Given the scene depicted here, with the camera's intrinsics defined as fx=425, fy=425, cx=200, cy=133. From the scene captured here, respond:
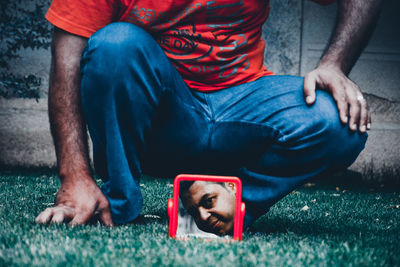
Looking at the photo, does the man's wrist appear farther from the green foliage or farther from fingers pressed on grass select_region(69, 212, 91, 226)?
the green foliage

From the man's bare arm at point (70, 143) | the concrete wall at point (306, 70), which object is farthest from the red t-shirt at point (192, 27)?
the concrete wall at point (306, 70)

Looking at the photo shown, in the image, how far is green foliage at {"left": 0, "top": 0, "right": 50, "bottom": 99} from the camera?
457 centimetres

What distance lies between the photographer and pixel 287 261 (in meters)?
1.22

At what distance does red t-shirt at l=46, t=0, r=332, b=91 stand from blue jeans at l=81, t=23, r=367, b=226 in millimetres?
105

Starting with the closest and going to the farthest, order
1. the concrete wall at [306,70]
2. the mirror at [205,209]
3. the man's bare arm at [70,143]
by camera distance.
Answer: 1. the mirror at [205,209]
2. the man's bare arm at [70,143]
3. the concrete wall at [306,70]

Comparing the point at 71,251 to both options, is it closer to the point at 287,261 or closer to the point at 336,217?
the point at 287,261

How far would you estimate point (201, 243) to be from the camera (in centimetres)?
140

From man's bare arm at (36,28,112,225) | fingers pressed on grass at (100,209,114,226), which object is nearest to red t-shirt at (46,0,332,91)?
man's bare arm at (36,28,112,225)

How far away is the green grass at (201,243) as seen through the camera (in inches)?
46.6

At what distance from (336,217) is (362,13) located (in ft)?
3.57

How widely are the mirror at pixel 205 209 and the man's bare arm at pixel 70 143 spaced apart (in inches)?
12.5

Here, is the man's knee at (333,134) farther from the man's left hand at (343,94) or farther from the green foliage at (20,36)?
the green foliage at (20,36)

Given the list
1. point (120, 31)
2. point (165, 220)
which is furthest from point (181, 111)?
point (165, 220)

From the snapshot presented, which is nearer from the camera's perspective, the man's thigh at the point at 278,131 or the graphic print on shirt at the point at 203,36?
the man's thigh at the point at 278,131
